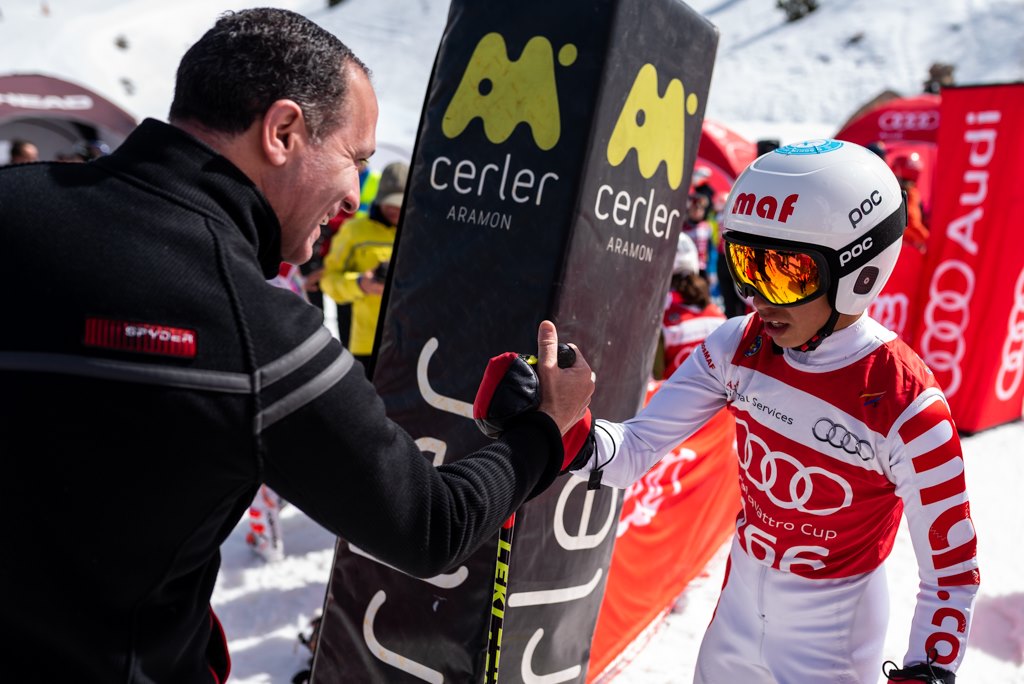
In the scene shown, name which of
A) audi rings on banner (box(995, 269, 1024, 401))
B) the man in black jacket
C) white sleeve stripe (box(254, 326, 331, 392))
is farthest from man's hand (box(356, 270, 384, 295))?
audi rings on banner (box(995, 269, 1024, 401))

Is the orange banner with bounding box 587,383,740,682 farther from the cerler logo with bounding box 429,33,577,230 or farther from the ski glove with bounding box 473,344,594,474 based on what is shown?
the ski glove with bounding box 473,344,594,474

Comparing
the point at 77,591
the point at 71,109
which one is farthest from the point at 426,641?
the point at 71,109

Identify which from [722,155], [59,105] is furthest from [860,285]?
[59,105]

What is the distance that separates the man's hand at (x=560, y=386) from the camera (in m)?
1.52

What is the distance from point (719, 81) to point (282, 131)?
44.7 m

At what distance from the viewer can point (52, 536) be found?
103 centimetres

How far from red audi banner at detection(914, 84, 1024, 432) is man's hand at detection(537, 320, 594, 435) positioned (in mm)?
5892

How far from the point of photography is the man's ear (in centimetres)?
115

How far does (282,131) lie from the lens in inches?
46.4

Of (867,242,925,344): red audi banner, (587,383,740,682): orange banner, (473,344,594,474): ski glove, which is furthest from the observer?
(867,242,925,344): red audi banner

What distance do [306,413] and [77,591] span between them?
39cm

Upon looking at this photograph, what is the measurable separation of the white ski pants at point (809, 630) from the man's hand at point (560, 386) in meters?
0.91

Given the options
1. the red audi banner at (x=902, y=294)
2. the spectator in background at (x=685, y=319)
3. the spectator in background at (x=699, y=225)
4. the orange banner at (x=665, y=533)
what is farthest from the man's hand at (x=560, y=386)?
the spectator in background at (x=699, y=225)

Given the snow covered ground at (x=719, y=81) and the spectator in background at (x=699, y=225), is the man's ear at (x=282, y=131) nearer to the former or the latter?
the snow covered ground at (x=719, y=81)
